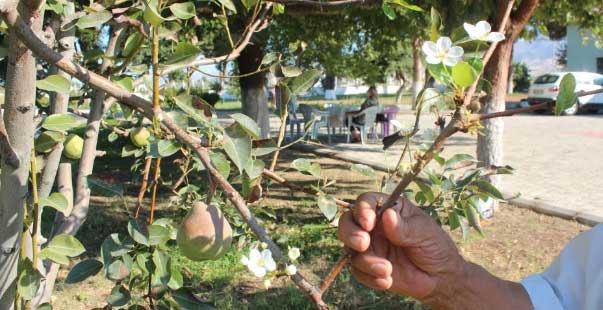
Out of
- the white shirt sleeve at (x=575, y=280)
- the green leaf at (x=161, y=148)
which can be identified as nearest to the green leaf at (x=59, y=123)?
the green leaf at (x=161, y=148)

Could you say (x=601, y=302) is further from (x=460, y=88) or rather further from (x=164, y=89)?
(x=164, y=89)

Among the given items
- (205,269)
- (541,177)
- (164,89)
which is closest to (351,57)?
(541,177)

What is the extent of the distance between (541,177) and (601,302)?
7017 millimetres

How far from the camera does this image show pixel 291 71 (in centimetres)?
130

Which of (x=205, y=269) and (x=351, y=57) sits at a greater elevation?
(x=351, y=57)

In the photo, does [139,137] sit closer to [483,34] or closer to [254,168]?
[254,168]

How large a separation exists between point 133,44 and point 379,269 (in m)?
0.76

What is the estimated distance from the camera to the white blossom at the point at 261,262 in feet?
2.41

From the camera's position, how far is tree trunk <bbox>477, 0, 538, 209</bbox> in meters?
4.78

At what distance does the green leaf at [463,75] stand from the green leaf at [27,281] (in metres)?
0.97

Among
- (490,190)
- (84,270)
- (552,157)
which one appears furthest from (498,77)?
(552,157)

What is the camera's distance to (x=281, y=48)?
925cm

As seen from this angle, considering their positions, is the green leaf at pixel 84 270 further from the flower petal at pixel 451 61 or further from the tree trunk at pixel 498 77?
the tree trunk at pixel 498 77

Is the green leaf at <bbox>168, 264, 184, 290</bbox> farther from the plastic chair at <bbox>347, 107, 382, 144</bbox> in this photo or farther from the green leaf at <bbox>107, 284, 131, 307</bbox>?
the plastic chair at <bbox>347, 107, 382, 144</bbox>
